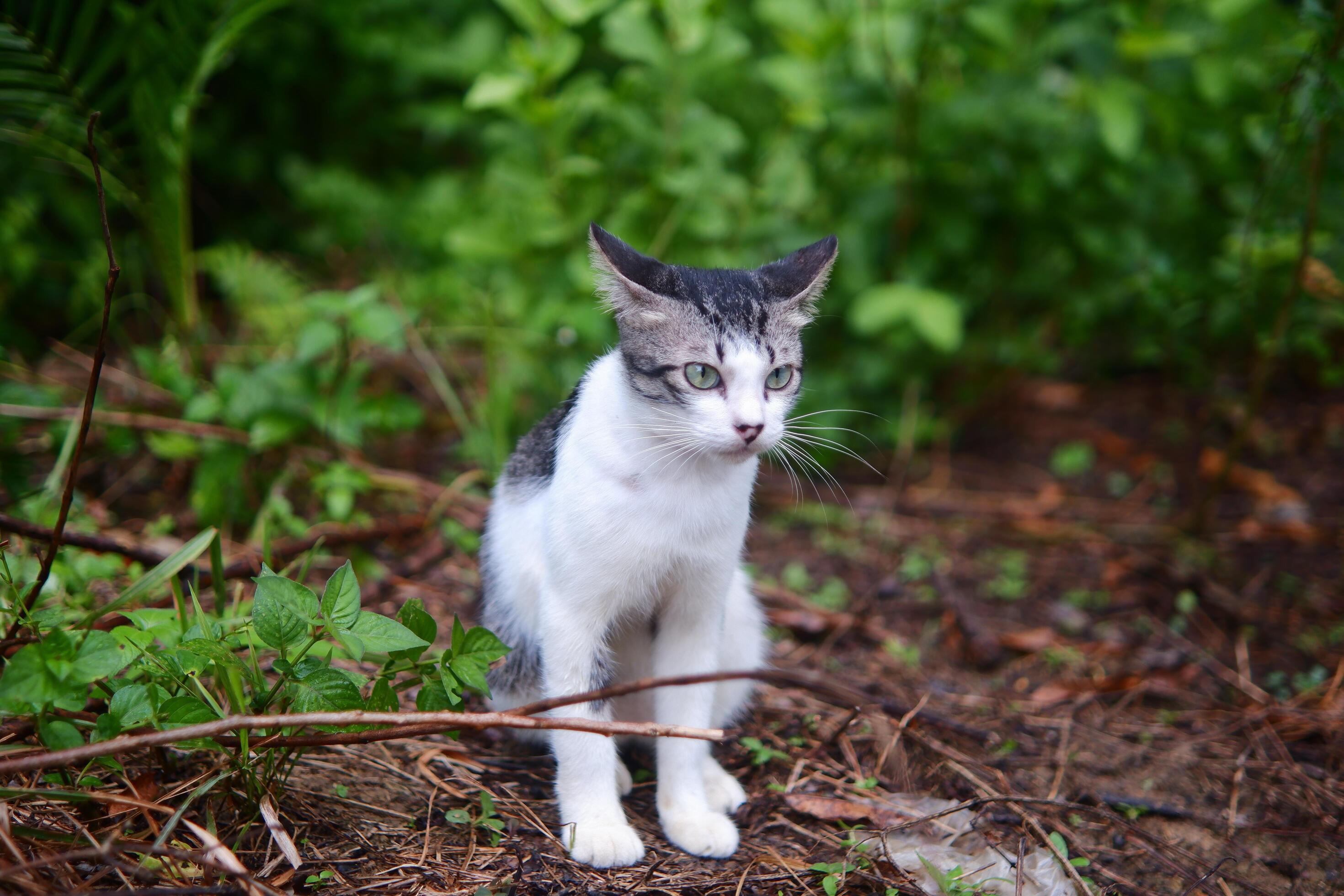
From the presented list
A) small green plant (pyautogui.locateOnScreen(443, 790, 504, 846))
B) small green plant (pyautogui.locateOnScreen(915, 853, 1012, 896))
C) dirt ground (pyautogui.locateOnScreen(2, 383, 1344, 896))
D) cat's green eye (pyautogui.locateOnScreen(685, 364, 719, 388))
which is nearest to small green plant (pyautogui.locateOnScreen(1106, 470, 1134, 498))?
dirt ground (pyautogui.locateOnScreen(2, 383, 1344, 896))

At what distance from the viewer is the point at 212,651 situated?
1.88 meters

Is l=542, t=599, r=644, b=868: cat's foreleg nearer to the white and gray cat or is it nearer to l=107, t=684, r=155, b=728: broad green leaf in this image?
the white and gray cat

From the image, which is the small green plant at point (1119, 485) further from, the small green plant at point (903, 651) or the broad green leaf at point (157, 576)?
the broad green leaf at point (157, 576)

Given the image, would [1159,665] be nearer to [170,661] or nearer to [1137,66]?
[1137,66]

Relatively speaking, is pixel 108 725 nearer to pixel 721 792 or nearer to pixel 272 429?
pixel 721 792

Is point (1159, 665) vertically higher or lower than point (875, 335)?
lower

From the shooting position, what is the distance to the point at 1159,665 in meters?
3.42

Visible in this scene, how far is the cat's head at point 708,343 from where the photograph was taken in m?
2.12

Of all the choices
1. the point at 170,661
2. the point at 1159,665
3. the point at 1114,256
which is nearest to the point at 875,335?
the point at 1114,256

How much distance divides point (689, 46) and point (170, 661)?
10.7 ft

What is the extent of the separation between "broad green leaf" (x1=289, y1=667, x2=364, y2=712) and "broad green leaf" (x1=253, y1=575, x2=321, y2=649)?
0.30ft

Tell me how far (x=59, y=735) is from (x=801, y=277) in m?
1.96

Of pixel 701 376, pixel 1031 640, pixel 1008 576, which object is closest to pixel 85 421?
pixel 701 376

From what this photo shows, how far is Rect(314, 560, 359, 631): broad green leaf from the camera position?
6.27 ft
